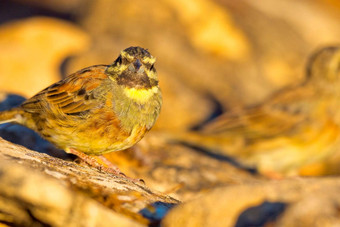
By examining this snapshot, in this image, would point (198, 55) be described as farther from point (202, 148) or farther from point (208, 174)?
point (208, 174)

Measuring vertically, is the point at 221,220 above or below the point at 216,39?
below

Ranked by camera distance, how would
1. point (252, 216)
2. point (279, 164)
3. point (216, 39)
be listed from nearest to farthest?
point (252, 216) → point (279, 164) → point (216, 39)

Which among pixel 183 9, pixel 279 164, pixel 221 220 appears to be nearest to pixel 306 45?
pixel 183 9

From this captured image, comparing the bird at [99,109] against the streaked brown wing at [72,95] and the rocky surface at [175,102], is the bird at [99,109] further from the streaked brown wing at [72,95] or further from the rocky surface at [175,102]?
the rocky surface at [175,102]

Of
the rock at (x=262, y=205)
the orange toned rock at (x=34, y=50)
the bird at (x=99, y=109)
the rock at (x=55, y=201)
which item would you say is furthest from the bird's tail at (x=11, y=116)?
the orange toned rock at (x=34, y=50)

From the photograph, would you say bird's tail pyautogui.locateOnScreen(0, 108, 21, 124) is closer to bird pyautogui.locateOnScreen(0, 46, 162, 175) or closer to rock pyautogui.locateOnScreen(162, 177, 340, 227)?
bird pyautogui.locateOnScreen(0, 46, 162, 175)
